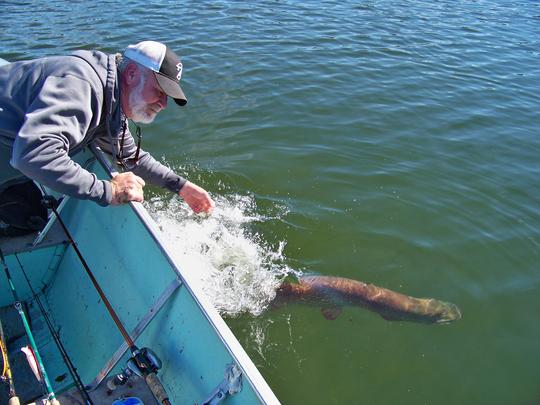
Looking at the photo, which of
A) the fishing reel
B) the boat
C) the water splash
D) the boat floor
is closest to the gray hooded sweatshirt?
the boat

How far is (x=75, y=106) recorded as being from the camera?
2.67 meters

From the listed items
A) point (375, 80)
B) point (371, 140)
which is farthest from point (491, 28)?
point (371, 140)

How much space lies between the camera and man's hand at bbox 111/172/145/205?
10.2 feet

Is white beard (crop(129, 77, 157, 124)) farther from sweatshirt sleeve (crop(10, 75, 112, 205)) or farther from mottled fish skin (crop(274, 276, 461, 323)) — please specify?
mottled fish skin (crop(274, 276, 461, 323))

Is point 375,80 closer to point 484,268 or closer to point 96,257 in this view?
point 484,268

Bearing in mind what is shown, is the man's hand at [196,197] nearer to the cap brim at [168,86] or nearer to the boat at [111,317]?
the boat at [111,317]

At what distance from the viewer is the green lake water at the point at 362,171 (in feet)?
15.9

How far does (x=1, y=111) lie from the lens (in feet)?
9.11

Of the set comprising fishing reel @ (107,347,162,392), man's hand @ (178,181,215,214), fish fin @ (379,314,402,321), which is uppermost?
man's hand @ (178,181,215,214)

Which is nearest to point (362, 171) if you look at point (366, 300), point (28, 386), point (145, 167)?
point (366, 300)

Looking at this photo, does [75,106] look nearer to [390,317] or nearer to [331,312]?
[331,312]

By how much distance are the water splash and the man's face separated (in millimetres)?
2414

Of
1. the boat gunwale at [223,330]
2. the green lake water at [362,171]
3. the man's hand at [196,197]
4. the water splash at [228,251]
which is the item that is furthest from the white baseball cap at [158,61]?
the green lake water at [362,171]

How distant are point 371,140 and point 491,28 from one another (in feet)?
24.0
